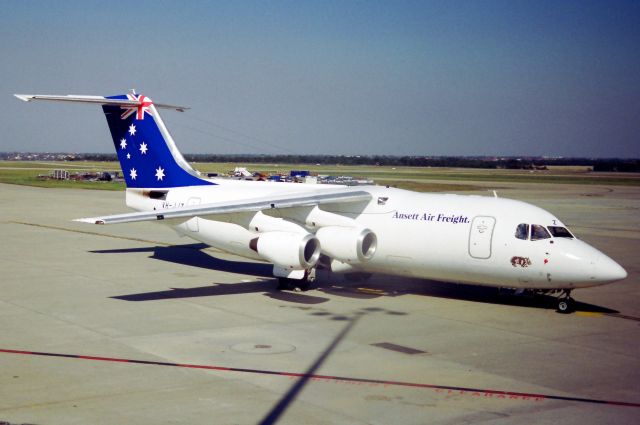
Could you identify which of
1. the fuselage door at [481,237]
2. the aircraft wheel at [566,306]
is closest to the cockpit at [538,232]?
the fuselage door at [481,237]

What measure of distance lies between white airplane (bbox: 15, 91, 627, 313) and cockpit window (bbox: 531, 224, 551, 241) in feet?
0.08

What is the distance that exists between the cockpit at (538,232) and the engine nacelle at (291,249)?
17.6ft

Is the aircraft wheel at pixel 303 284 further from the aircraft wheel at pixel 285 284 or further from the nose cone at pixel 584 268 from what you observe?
the nose cone at pixel 584 268

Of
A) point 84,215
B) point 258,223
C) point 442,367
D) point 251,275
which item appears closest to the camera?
point 442,367

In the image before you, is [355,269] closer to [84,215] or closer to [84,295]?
[84,295]

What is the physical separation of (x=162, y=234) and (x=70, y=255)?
24.8ft

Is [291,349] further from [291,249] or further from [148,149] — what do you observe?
[148,149]

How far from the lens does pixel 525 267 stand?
18.2m

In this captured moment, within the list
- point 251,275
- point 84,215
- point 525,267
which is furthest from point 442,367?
point 84,215

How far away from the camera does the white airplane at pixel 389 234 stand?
1822cm

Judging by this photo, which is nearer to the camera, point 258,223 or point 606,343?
point 606,343

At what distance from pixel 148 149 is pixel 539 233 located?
43.5 feet

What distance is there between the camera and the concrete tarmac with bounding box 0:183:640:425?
36.2ft

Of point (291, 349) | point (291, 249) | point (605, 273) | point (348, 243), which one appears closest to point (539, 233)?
point (605, 273)
